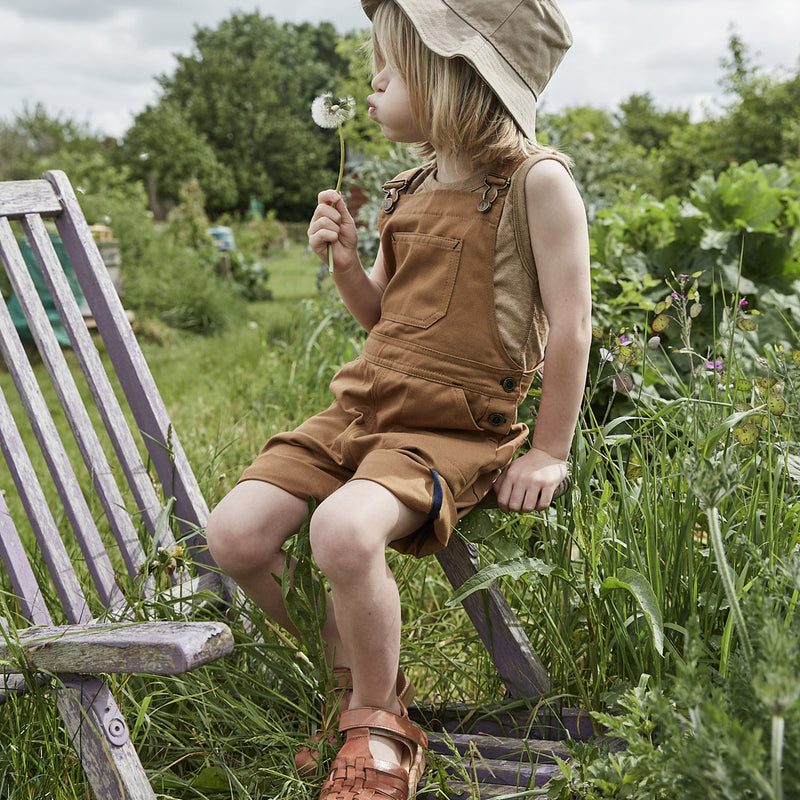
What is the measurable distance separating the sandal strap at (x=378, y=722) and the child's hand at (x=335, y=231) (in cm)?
90

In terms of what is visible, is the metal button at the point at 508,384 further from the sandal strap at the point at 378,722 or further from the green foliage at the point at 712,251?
the green foliage at the point at 712,251

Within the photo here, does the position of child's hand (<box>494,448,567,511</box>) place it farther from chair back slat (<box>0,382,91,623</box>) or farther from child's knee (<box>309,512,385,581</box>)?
chair back slat (<box>0,382,91,623</box>)

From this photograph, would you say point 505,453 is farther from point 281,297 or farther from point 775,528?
point 281,297

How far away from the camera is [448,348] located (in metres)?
1.63

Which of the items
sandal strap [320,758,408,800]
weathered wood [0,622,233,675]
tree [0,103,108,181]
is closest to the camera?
weathered wood [0,622,233,675]

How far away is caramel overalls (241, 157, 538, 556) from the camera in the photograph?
1573mm

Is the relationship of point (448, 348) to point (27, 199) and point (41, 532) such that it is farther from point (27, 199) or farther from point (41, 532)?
point (27, 199)

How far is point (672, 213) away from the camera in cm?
Answer: 346

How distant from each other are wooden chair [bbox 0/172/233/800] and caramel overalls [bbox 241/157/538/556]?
0.36 metres

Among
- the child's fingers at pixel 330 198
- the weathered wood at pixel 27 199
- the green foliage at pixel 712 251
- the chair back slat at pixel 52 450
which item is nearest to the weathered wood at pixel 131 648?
the chair back slat at pixel 52 450

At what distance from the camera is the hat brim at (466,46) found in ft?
5.11

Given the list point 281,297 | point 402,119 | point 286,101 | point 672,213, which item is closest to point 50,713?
point 402,119

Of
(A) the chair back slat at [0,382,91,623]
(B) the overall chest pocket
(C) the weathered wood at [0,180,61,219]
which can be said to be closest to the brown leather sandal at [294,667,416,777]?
(A) the chair back slat at [0,382,91,623]

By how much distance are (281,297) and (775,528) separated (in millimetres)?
9224
